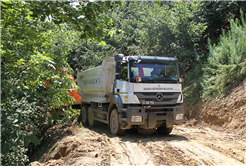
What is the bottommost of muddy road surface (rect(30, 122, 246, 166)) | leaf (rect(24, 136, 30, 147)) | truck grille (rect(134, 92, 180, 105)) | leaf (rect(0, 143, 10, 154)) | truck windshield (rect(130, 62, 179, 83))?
muddy road surface (rect(30, 122, 246, 166))

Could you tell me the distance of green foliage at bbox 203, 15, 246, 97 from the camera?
9.69 meters

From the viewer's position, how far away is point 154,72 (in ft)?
24.7

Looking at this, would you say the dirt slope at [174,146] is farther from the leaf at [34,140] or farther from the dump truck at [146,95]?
the leaf at [34,140]

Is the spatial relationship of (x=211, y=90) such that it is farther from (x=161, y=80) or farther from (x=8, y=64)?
(x=8, y=64)

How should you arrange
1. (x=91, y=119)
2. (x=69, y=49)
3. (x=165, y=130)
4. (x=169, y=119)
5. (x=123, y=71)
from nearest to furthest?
(x=169, y=119) → (x=123, y=71) → (x=165, y=130) → (x=69, y=49) → (x=91, y=119)

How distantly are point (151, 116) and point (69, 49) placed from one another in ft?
15.7

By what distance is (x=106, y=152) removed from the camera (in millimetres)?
5914

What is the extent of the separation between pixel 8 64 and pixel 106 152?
3385 mm

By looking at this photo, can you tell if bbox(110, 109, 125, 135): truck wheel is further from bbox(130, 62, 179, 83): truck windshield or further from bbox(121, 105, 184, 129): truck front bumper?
bbox(130, 62, 179, 83): truck windshield

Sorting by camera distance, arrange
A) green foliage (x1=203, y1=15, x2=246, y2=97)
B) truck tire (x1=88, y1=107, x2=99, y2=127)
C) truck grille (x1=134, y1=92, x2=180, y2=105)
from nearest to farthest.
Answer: truck grille (x1=134, y1=92, x2=180, y2=105) → green foliage (x1=203, y1=15, x2=246, y2=97) → truck tire (x1=88, y1=107, x2=99, y2=127)

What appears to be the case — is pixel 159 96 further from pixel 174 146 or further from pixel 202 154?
pixel 202 154

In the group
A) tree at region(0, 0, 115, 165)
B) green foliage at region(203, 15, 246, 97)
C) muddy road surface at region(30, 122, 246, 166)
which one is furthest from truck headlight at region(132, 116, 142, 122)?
green foliage at region(203, 15, 246, 97)

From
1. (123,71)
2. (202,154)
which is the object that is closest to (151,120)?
(123,71)

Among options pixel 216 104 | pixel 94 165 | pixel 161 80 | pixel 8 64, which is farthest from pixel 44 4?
pixel 216 104
